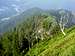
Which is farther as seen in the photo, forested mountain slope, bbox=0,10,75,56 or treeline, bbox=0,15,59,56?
treeline, bbox=0,15,59,56

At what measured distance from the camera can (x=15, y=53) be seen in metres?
134

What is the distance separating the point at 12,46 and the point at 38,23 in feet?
159

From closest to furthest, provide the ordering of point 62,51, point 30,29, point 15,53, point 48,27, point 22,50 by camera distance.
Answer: point 62,51 → point 15,53 → point 22,50 → point 30,29 → point 48,27

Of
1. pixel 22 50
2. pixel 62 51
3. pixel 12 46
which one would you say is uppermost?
pixel 62 51

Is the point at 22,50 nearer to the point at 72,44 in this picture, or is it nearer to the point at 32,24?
the point at 32,24

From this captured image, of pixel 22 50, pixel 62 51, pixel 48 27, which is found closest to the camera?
pixel 62 51

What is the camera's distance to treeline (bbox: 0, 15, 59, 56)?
13900 centimetres

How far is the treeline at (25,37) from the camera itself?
139000mm

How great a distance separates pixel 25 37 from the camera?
536 feet

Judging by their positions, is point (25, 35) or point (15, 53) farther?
point (25, 35)

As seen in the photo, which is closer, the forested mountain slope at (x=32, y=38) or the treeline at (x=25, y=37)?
the forested mountain slope at (x=32, y=38)

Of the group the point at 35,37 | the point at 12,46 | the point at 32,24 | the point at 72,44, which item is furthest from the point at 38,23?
the point at 72,44

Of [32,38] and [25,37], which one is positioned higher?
[25,37]

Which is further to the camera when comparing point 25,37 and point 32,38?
point 25,37
